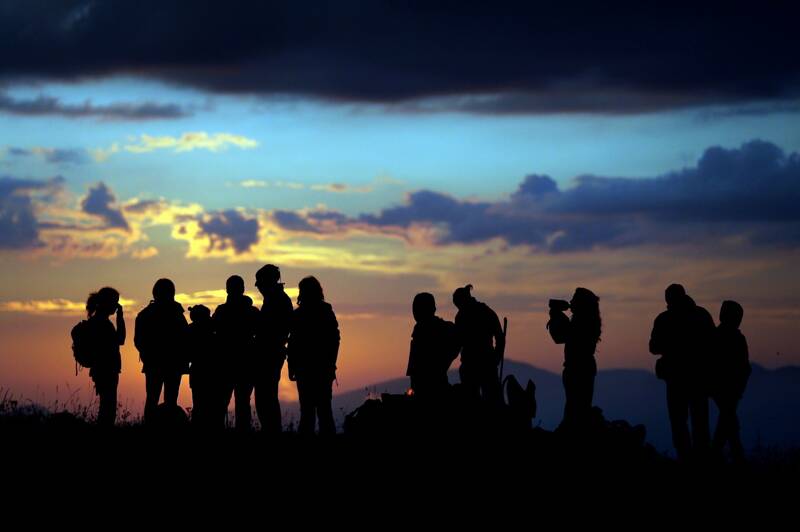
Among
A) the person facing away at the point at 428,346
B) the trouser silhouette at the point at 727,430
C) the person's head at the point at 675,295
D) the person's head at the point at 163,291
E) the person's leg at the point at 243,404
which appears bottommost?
the trouser silhouette at the point at 727,430

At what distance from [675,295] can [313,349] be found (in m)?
5.21

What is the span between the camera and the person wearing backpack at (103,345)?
17.0 m

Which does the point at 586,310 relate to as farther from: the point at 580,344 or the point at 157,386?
the point at 157,386

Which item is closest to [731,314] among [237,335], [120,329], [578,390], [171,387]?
[578,390]

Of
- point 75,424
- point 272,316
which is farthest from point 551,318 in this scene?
point 75,424

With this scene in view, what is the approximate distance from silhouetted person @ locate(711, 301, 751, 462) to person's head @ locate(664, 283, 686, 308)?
790mm

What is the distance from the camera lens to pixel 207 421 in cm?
1695

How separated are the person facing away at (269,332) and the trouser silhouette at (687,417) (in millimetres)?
5567

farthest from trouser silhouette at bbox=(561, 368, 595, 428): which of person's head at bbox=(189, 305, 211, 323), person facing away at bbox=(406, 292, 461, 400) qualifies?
person's head at bbox=(189, 305, 211, 323)

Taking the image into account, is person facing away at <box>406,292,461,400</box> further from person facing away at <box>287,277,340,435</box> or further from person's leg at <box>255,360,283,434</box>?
person's leg at <box>255,360,283,434</box>

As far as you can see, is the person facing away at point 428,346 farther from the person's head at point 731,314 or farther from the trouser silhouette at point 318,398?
the person's head at point 731,314

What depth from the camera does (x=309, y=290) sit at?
1645cm

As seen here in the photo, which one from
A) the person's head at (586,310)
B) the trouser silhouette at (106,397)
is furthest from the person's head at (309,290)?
the person's head at (586,310)

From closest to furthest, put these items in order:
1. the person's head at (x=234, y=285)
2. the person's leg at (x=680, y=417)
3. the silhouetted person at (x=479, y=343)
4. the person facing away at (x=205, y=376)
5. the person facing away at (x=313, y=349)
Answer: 1. the person's leg at (x=680, y=417)
2. the person facing away at (x=313, y=349)
3. the person's head at (x=234, y=285)
4. the person facing away at (x=205, y=376)
5. the silhouetted person at (x=479, y=343)
